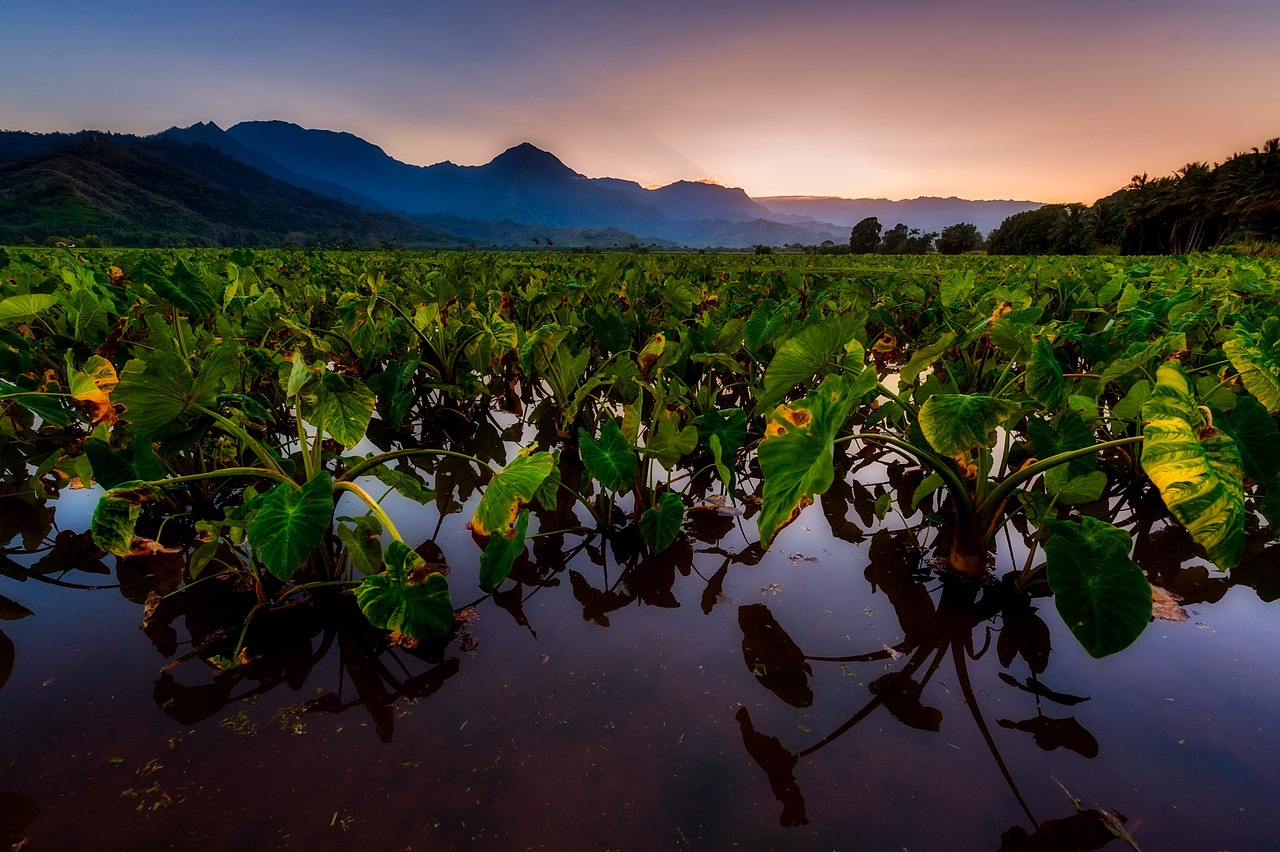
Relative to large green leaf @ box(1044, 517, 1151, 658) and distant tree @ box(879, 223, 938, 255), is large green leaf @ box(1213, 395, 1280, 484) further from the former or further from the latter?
distant tree @ box(879, 223, 938, 255)

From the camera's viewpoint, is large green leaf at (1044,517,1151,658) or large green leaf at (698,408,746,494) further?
large green leaf at (698,408,746,494)

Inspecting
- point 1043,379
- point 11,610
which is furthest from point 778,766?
point 11,610

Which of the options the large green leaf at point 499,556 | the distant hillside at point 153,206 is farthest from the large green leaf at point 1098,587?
the distant hillside at point 153,206

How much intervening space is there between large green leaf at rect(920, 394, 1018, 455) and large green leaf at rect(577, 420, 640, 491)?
924 mm

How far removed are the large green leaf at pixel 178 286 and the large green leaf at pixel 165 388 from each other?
3.30 ft

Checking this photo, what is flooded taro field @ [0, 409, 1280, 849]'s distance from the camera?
1.10 metres

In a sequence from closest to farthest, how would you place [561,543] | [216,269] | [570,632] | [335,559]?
[570,632] → [335,559] → [561,543] → [216,269]

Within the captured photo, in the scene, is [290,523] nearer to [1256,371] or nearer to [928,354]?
[928,354]

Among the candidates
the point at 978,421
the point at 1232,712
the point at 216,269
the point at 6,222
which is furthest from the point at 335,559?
the point at 6,222

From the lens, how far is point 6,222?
69.9m

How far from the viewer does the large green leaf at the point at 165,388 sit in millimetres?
1393

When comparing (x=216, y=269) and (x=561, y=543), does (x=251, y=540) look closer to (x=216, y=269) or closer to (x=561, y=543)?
(x=561, y=543)

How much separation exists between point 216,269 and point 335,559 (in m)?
6.52

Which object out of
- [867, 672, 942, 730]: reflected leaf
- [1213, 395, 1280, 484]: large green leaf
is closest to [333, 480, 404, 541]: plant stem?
[867, 672, 942, 730]: reflected leaf
